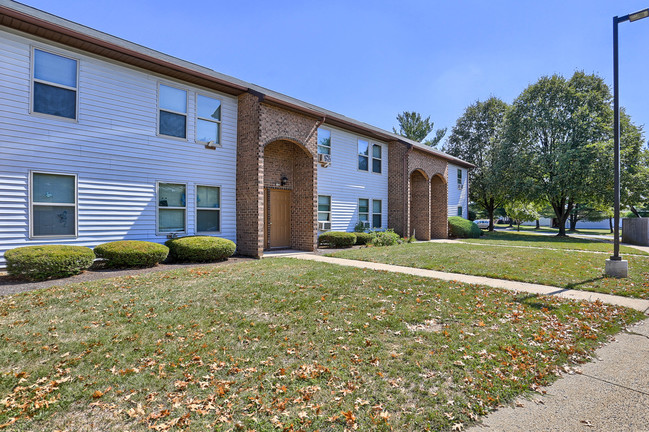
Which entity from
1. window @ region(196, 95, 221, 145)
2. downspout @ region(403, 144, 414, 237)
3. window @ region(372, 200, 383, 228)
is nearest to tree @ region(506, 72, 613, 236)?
downspout @ region(403, 144, 414, 237)

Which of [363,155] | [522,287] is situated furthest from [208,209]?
[522,287]

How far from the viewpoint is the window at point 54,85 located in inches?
303

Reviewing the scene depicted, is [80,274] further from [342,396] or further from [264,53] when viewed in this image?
[264,53]

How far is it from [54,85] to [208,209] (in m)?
4.92

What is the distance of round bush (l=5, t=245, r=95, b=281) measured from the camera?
6.49 meters

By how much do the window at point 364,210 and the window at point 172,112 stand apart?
895 centimetres

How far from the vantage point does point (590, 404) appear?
2.72 metres

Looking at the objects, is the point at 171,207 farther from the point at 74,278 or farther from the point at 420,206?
the point at 420,206

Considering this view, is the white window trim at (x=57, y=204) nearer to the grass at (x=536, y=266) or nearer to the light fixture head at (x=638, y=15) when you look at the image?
the grass at (x=536, y=266)

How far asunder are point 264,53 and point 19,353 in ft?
40.6

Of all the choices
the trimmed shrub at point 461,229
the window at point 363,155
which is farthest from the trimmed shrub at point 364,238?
the trimmed shrub at point 461,229

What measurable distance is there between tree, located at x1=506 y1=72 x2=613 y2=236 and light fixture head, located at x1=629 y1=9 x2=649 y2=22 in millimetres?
15433

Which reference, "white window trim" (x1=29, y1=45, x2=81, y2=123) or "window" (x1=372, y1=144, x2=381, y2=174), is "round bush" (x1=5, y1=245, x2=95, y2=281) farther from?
"window" (x1=372, y1=144, x2=381, y2=174)

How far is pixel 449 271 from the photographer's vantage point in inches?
337
